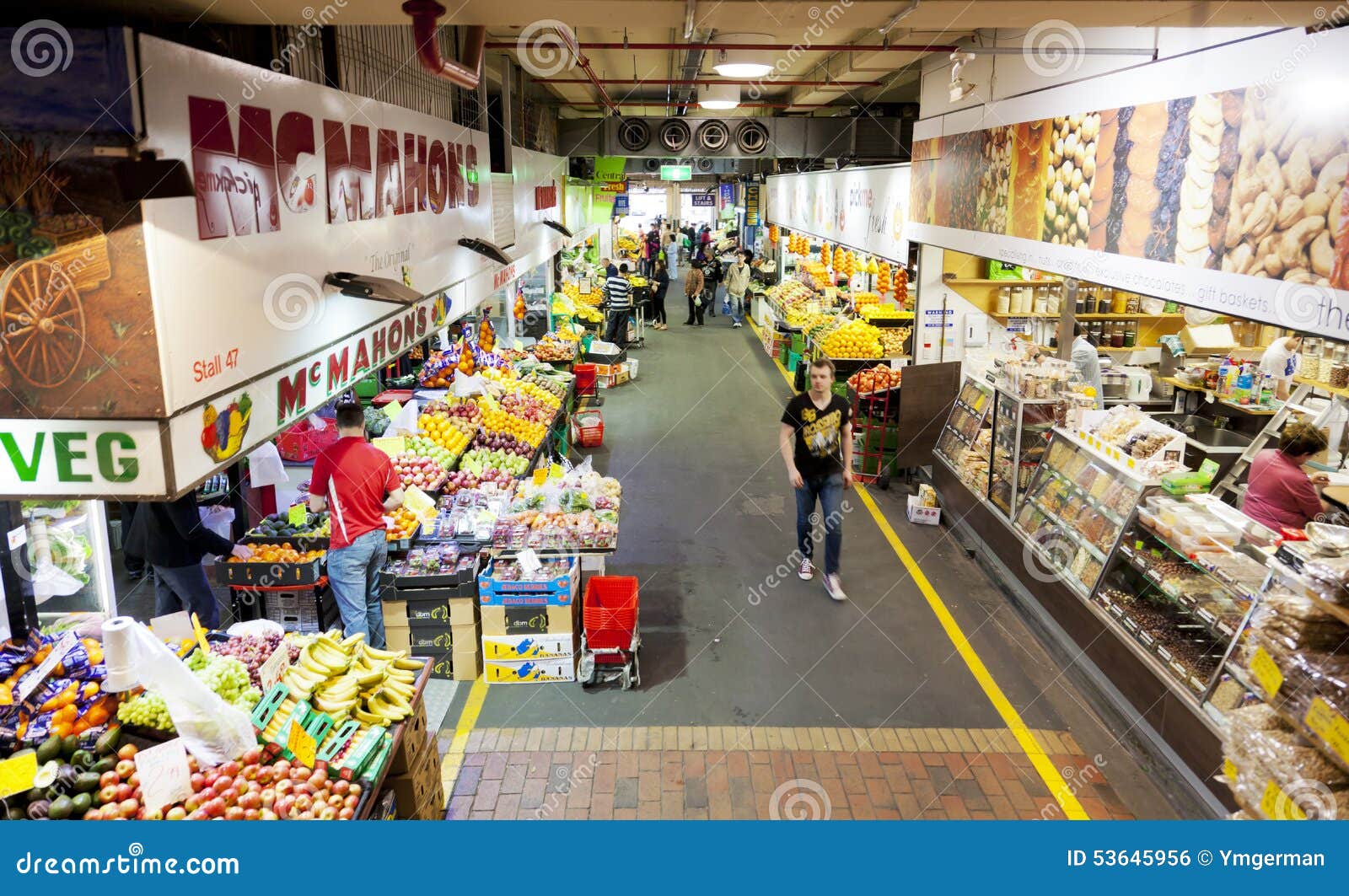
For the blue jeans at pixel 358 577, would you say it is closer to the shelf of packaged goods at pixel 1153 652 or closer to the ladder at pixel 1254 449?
the shelf of packaged goods at pixel 1153 652

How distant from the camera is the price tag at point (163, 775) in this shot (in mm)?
3557

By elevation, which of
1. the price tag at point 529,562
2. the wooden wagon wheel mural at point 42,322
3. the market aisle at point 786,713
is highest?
the wooden wagon wheel mural at point 42,322

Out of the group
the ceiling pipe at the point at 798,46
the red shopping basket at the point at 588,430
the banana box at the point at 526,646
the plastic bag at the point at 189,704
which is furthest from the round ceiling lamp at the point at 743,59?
the plastic bag at the point at 189,704

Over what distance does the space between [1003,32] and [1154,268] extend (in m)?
4.35

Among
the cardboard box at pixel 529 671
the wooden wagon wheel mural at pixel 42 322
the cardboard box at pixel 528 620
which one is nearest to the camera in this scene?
the wooden wagon wheel mural at pixel 42 322

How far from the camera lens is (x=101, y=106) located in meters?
2.77

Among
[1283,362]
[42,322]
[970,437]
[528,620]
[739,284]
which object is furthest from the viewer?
[739,284]

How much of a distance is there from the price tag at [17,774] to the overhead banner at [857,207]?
421 inches

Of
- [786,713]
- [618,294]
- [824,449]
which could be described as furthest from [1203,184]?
[618,294]

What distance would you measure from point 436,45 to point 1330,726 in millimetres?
4940

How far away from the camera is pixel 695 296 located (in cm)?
2353

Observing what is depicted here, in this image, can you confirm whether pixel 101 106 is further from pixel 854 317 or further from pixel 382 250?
pixel 854 317

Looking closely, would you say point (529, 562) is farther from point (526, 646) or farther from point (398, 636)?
point (398, 636)

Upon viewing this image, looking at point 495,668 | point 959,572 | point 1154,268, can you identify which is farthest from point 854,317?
point 495,668
